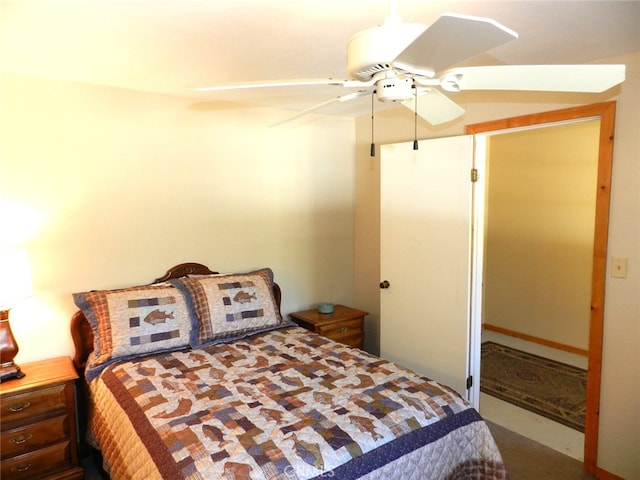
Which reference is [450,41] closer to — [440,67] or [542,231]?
[440,67]

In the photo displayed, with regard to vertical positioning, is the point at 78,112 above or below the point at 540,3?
below

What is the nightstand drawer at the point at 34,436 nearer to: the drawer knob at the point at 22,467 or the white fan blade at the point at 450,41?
the drawer knob at the point at 22,467

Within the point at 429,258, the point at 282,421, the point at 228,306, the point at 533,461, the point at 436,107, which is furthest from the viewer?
the point at 429,258

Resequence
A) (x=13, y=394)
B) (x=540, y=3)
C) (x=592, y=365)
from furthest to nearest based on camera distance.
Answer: (x=592, y=365) < (x=13, y=394) < (x=540, y=3)

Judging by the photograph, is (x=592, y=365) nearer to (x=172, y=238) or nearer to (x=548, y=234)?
(x=548, y=234)

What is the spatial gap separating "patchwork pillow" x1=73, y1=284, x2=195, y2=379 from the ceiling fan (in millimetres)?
1521

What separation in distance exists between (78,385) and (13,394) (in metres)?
0.49

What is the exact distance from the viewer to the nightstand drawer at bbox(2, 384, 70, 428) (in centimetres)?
208

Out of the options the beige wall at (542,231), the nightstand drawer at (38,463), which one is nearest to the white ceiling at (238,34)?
the nightstand drawer at (38,463)

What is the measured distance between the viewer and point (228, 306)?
2637mm

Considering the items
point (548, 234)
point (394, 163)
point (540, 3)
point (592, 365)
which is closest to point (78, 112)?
point (394, 163)

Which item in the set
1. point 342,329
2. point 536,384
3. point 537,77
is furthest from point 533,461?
point 537,77

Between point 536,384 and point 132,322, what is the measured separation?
3.09 meters

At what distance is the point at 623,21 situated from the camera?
1.76 m
